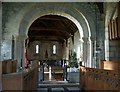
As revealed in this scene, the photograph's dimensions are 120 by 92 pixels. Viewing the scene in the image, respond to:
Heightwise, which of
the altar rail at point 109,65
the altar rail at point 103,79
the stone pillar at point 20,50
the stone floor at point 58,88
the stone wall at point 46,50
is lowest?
the stone floor at point 58,88

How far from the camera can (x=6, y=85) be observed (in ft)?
15.2

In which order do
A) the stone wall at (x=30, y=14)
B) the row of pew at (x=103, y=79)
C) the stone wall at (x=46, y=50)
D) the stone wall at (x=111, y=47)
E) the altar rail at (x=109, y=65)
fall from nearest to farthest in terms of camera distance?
Result: the row of pew at (x=103, y=79)
the altar rail at (x=109, y=65)
the stone wall at (x=111, y=47)
the stone wall at (x=30, y=14)
the stone wall at (x=46, y=50)

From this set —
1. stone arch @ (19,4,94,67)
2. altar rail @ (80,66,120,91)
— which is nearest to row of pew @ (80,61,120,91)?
altar rail @ (80,66,120,91)

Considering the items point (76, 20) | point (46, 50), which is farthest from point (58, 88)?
point (46, 50)

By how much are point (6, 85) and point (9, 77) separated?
0.43 feet

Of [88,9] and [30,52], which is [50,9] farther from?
[30,52]

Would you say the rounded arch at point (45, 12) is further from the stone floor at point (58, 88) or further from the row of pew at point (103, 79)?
the row of pew at point (103, 79)

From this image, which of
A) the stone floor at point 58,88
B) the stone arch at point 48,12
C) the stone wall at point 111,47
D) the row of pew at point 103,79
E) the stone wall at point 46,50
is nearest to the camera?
the row of pew at point 103,79

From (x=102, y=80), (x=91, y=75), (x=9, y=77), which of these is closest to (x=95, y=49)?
(x=91, y=75)

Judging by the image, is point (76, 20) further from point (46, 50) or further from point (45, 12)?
point (46, 50)

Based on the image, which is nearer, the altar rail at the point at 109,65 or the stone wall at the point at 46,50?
the altar rail at the point at 109,65

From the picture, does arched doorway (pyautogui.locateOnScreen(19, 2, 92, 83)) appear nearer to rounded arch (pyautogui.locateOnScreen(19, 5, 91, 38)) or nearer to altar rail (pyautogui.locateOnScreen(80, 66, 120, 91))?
rounded arch (pyautogui.locateOnScreen(19, 5, 91, 38))

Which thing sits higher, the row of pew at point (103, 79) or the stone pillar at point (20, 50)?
the stone pillar at point (20, 50)

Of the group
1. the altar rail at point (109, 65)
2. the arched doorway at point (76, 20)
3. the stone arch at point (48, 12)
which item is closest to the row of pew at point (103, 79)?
the altar rail at point (109, 65)
